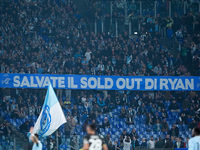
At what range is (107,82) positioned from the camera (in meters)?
21.3

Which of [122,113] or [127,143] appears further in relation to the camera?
[122,113]

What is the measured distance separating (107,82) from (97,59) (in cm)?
187

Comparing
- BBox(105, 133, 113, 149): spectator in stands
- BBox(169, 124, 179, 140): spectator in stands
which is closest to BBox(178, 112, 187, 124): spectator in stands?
BBox(169, 124, 179, 140): spectator in stands

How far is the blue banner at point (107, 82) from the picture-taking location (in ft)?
69.1

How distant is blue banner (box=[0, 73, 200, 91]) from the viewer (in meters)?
21.1

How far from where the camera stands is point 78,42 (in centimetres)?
2423

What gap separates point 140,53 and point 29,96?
230 inches

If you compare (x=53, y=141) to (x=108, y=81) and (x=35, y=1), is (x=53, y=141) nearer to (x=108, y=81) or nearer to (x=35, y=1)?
(x=108, y=81)

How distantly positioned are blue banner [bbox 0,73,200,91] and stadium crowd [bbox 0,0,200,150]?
519 millimetres

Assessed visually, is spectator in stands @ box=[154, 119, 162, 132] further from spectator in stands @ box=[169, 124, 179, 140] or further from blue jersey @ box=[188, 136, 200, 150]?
blue jersey @ box=[188, 136, 200, 150]

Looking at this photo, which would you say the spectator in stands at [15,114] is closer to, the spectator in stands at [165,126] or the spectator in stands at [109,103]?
the spectator in stands at [109,103]

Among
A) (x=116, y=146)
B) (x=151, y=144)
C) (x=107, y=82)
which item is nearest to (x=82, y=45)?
(x=107, y=82)

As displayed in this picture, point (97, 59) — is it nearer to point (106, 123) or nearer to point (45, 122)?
point (106, 123)

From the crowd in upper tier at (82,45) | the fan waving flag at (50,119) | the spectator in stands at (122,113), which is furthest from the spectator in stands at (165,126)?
the fan waving flag at (50,119)
